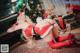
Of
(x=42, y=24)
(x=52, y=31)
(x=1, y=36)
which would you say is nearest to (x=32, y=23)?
(x=42, y=24)

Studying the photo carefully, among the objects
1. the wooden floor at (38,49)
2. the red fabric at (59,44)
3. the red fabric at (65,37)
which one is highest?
the red fabric at (65,37)

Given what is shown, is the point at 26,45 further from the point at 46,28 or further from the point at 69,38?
the point at 69,38

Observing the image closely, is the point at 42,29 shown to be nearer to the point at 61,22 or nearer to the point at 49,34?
the point at 49,34

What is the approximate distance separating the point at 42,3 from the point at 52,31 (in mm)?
262

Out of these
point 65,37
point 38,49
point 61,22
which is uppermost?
point 61,22

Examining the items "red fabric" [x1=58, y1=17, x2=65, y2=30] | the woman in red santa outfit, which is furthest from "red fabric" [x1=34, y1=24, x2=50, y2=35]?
"red fabric" [x1=58, y1=17, x2=65, y2=30]

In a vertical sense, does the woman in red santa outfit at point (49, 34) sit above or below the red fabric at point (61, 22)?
below

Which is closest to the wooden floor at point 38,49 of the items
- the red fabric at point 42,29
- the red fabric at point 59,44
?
the red fabric at point 59,44

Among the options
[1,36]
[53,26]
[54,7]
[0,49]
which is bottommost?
[0,49]

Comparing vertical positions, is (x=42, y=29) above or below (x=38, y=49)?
above

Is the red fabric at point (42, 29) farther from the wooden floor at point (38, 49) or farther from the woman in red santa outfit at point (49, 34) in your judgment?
the wooden floor at point (38, 49)

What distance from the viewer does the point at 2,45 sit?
1563 millimetres

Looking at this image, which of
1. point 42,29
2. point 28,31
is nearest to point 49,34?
point 42,29

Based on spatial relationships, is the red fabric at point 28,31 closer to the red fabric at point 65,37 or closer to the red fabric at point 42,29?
the red fabric at point 42,29
